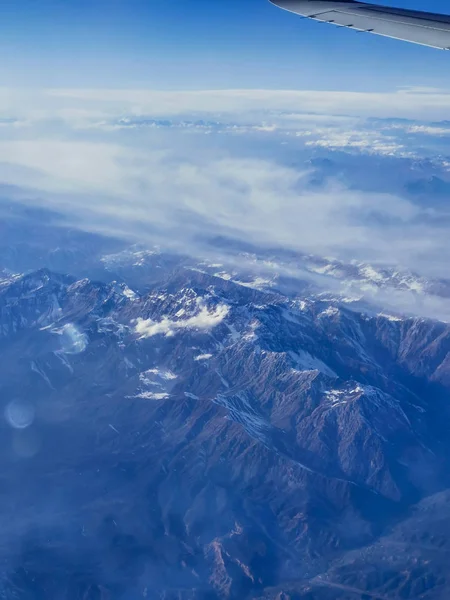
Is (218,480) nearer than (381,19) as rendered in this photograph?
No

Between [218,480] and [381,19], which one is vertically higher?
[381,19]

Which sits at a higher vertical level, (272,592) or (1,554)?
(1,554)

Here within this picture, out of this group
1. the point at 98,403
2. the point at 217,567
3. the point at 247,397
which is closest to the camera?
the point at 217,567

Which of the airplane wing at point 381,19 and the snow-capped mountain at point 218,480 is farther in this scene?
the snow-capped mountain at point 218,480

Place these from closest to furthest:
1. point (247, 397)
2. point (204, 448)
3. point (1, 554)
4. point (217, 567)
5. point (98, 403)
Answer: point (1, 554), point (217, 567), point (204, 448), point (98, 403), point (247, 397)

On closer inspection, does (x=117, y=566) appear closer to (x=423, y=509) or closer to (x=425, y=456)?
(x=423, y=509)

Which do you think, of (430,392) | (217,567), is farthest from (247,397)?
(217,567)

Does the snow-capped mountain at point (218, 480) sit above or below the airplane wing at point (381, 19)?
below

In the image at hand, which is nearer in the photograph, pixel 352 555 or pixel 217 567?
pixel 217 567
